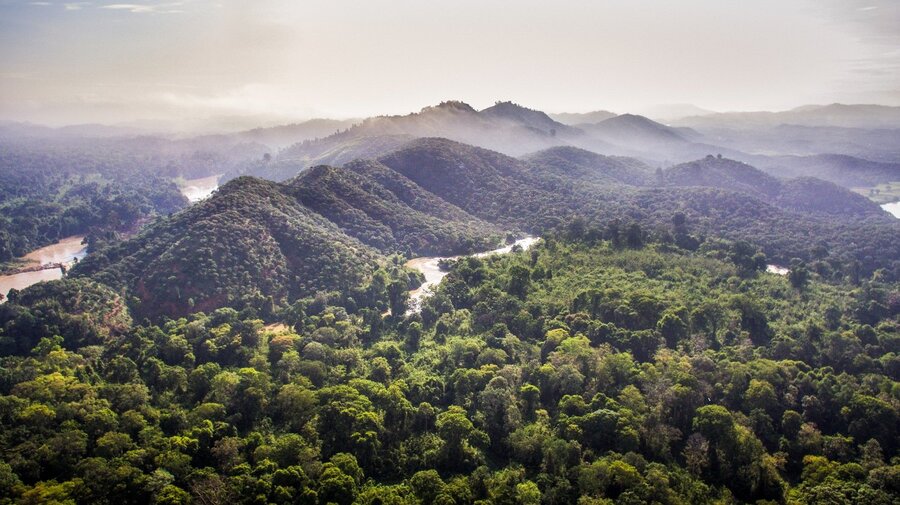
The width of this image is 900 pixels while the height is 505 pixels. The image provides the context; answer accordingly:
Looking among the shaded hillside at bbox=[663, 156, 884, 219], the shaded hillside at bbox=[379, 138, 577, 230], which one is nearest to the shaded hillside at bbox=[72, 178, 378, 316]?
the shaded hillside at bbox=[379, 138, 577, 230]

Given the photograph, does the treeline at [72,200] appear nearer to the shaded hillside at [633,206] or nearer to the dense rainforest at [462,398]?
the dense rainforest at [462,398]

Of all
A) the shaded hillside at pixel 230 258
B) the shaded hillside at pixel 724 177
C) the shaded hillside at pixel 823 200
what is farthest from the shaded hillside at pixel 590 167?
the shaded hillside at pixel 230 258

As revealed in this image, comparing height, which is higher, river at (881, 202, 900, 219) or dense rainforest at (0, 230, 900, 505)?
river at (881, 202, 900, 219)

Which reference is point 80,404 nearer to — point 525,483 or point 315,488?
point 315,488

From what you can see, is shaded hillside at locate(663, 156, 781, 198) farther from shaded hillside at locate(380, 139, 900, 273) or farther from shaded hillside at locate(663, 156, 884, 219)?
shaded hillside at locate(380, 139, 900, 273)

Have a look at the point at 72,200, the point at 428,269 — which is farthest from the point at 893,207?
the point at 72,200

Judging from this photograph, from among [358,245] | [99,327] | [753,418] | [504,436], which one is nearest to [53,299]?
[99,327]

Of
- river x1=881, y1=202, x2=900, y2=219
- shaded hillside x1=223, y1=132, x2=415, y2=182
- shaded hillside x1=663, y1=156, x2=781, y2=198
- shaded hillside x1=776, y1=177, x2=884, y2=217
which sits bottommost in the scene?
river x1=881, y1=202, x2=900, y2=219
